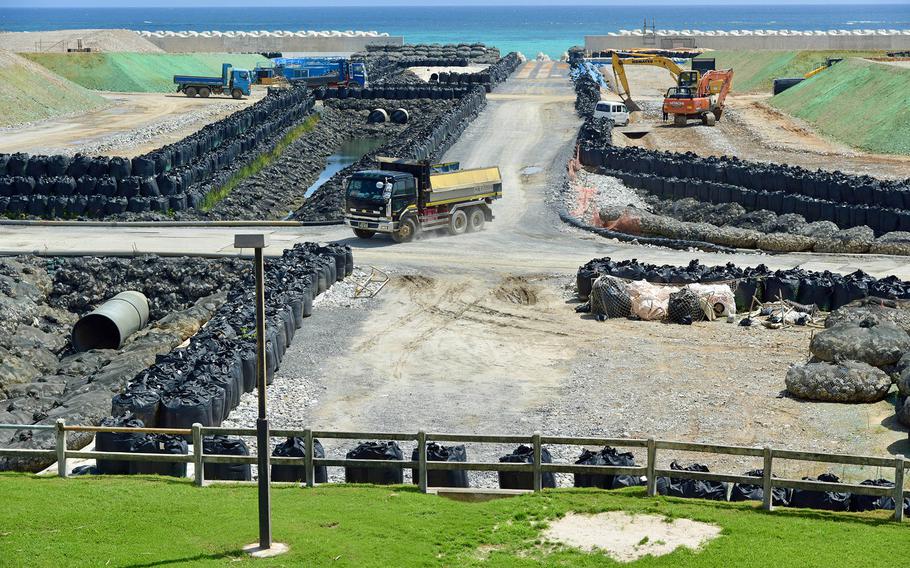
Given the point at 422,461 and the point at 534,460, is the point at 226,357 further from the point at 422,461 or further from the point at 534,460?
the point at 534,460

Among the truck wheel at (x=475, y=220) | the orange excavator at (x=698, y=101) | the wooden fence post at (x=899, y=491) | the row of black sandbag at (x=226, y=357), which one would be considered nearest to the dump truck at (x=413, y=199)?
the truck wheel at (x=475, y=220)

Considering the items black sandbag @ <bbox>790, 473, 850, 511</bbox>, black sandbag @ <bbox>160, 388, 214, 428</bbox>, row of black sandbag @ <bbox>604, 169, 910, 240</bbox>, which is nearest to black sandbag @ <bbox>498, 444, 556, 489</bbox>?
black sandbag @ <bbox>790, 473, 850, 511</bbox>

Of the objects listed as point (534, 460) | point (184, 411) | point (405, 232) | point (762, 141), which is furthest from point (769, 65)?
point (534, 460)

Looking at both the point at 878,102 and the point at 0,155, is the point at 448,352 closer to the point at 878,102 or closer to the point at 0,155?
the point at 0,155

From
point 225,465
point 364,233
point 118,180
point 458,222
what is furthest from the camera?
point 118,180

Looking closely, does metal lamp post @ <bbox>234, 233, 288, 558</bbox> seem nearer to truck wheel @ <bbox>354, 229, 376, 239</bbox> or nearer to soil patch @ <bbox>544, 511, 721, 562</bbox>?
soil patch @ <bbox>544, 511, 721, 562</bbox>
